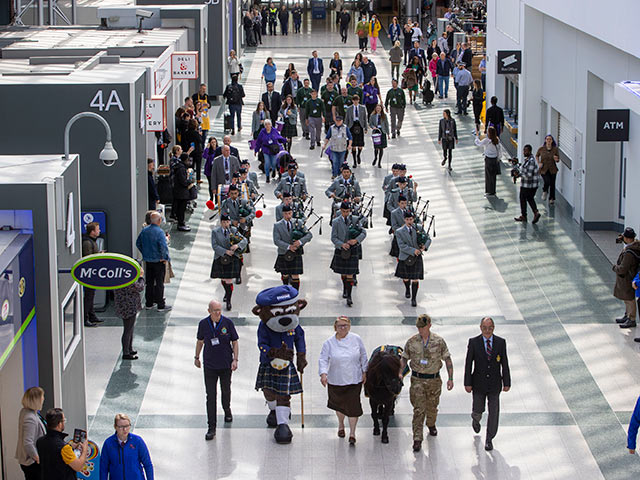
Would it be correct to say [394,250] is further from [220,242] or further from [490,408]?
[490,408]

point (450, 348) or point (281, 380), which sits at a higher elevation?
point (281, 380)

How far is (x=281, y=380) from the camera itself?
1244 cm

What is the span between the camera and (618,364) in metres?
14.7

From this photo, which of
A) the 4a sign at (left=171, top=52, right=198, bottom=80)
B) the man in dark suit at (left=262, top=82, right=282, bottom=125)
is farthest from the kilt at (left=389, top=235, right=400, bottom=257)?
the man in dark suit at (left=262, top=82, right=282, bottom=125)

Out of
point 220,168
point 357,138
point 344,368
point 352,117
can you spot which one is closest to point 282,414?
point 344,368

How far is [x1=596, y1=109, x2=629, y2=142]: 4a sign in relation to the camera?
743 inches

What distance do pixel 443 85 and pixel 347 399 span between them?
971 inches

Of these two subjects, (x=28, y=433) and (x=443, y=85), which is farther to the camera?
(x=443, y=85)

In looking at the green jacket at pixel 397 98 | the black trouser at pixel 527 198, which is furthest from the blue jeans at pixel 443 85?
the black trouser at pixel 527 198

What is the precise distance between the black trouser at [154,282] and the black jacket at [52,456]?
6745 millimetres

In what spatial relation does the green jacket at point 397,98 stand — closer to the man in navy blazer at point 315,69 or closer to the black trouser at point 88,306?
the man in navy blazer at point 315,69

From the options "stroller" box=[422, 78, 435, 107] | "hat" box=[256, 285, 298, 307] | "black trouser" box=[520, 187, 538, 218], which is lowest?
"black trouser" box=[520, 187, 538, 218]

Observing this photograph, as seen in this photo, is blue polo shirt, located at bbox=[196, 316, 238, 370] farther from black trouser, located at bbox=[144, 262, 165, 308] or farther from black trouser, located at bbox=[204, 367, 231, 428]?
black trouser, located at bbox=[144, 262, 165, 308]

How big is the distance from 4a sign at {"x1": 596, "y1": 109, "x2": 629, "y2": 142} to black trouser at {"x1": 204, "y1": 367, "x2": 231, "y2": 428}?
892cm
